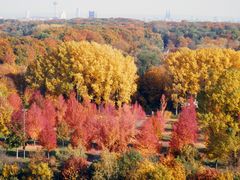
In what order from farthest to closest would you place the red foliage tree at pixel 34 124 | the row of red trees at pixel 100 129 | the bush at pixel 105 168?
the red foliage tree at pixel 34 124
the row of red trees at pixel 100 129
the bush at pixel 105 168

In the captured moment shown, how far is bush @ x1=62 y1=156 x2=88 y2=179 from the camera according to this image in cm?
2817

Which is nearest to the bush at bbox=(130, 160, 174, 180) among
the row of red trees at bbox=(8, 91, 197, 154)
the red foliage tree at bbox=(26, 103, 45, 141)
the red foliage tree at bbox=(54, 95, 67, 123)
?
the row of red trees at bbox=(8, 91, 197, 154)

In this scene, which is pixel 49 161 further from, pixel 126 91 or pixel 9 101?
pixel 126 91

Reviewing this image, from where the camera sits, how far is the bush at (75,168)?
28169 millimetres

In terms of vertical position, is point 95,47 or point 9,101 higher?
point 95,47

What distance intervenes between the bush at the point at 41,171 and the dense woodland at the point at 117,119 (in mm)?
62

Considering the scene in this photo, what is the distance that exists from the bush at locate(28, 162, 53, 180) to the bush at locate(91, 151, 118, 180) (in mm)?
2620

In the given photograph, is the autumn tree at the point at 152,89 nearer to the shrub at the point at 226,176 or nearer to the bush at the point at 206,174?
the bush at the point at 206,174

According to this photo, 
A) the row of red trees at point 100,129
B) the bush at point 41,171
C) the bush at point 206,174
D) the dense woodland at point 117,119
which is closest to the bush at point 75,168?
the dense woodland at point 117,119

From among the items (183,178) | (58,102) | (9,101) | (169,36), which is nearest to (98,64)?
(58,102)

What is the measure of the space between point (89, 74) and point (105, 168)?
18854mm

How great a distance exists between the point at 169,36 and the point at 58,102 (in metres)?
74.7

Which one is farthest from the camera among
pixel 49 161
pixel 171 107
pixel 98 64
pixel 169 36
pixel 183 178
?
pixel 169 36

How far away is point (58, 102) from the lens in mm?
40875
